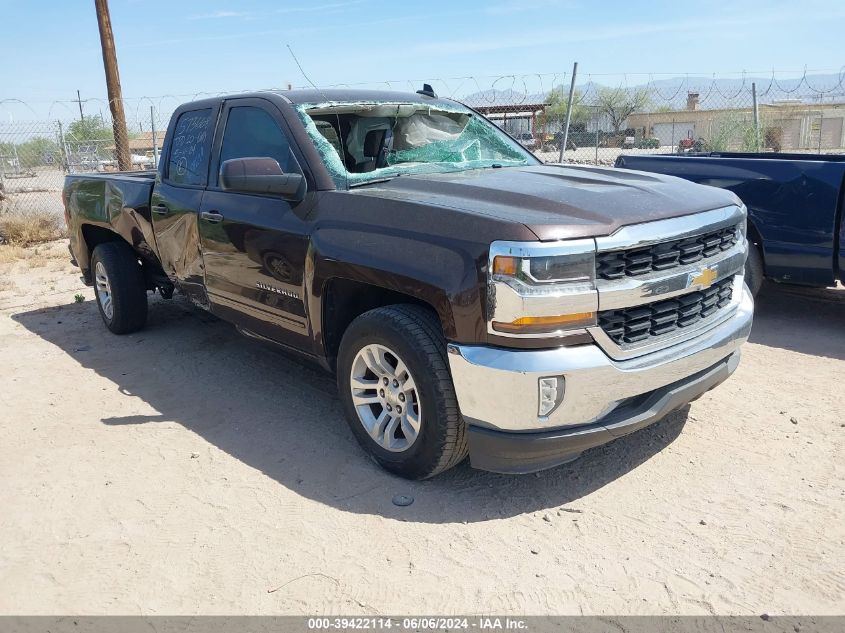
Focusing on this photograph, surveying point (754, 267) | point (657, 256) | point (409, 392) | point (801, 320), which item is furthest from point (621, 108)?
point (409, 392)

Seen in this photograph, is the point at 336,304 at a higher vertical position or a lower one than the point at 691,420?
higher

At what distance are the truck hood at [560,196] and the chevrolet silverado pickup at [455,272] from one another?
15mm

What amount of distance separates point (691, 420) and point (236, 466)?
262 cm

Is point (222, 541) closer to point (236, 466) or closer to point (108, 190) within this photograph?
point (236, 466)

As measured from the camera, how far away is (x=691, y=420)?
159 inches

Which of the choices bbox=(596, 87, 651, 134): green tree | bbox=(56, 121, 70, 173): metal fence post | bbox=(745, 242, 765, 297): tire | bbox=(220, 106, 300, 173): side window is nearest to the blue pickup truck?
bbox=(745, 242, 765, 297): tire

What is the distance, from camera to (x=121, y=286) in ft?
19.6

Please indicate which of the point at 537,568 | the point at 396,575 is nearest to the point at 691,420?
the point at 537,568

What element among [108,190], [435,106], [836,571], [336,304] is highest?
[435,106]

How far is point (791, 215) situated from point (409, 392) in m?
4.02

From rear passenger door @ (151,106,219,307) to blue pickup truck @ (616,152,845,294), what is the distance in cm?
428

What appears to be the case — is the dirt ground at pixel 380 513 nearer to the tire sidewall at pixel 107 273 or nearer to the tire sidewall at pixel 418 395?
the tire sidewall at pixel 418 395

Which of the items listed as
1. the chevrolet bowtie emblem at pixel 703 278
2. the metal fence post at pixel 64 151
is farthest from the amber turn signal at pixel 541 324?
the metal fence post at pixel 64 151

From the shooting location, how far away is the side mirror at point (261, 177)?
362 cm
